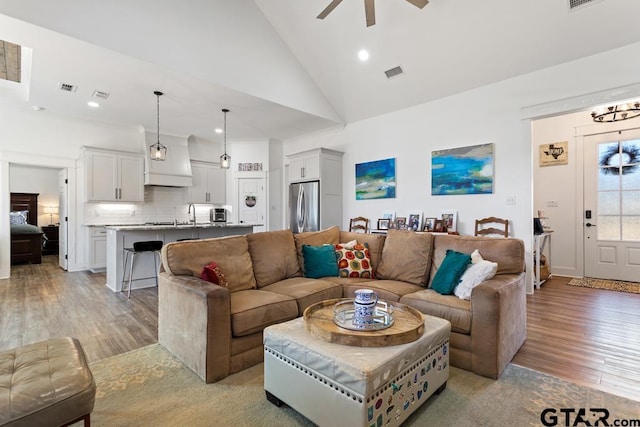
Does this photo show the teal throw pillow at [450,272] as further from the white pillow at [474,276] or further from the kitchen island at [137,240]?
the kitchen island at [137,240]

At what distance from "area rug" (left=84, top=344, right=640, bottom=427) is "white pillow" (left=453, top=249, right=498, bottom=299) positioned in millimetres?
578

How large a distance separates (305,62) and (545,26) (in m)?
3.36

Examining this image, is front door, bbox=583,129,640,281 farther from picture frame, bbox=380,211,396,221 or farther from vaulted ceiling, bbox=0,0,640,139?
picture frame, bbox=380,211,396,221

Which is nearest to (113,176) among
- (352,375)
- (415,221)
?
(415,221)

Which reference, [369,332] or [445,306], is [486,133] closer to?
[445,306]

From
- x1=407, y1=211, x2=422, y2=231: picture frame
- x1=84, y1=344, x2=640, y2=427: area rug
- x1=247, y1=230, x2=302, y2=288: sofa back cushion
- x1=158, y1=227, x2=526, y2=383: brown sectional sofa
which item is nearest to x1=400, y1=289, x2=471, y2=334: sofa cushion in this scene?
x1=158, y1=227, x2=526, y2=383: brown sectional sofa

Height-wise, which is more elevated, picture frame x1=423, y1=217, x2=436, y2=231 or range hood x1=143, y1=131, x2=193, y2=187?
range hood x1=143, y1=131, x2=193, y2=187

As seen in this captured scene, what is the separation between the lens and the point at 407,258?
123 inches

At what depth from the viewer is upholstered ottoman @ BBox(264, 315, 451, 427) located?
1419 mm

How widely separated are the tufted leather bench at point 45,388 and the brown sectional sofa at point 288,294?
0.75 meters

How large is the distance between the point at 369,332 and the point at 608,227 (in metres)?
5.69

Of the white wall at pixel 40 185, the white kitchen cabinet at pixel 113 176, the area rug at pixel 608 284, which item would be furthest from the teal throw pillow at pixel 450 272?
the white wall at pixel 40 185

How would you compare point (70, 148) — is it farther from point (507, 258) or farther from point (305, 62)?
point (507, 258)

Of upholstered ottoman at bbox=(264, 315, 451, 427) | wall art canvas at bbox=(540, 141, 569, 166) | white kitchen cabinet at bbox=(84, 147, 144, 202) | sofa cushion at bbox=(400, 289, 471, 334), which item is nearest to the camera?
upholstered ottoman at bbox=(264, 315, 451, 427)
